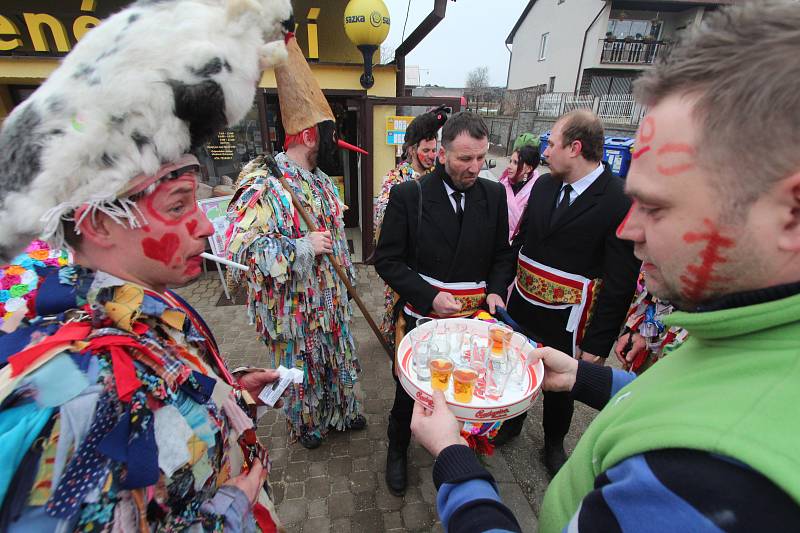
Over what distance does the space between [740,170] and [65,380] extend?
57.7 inches

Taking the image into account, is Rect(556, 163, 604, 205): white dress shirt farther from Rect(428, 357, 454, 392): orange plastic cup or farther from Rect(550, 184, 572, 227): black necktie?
Rect(428, 357, 454, 392): orange plastic cup

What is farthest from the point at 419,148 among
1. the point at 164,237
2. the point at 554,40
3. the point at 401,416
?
the point at 554,40

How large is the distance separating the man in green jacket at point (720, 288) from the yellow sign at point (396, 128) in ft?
18.0

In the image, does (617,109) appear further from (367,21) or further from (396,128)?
(367,21)

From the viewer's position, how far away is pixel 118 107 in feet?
3.02

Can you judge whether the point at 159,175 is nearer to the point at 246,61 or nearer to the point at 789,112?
the point at 246,61

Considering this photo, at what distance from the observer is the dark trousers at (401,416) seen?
2518 mm

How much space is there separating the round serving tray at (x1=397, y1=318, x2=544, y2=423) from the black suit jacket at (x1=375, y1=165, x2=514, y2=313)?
2.38ft

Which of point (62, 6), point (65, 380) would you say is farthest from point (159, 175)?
point (62, 6)

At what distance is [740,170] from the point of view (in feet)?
2.11

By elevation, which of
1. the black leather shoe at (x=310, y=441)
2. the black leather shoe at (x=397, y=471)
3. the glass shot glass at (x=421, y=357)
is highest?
the glass shot glass at (x=421, y=357)

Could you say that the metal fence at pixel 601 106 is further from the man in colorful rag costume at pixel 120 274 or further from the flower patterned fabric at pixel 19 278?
the flower patterned fabric at pixel 19 278

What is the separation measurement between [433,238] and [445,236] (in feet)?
0.27

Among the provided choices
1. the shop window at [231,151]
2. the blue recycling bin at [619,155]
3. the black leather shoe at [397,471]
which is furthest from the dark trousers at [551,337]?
the blue recycling bin at [619,155]
